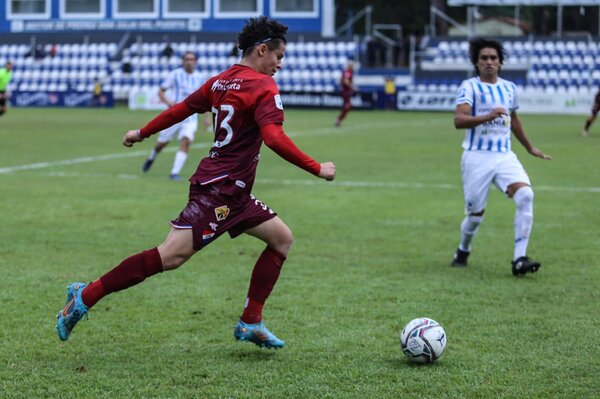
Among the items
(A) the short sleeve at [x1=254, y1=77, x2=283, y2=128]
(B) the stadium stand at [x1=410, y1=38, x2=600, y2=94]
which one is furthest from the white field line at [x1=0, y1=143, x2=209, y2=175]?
(B) the stadium stand at [x1=410, y1=38, x2=600, y2=94]

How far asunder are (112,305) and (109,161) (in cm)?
1281

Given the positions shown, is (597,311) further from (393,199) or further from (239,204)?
(393,199)

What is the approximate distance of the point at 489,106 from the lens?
955 cm

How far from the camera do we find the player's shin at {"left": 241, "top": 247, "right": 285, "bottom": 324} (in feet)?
21.3

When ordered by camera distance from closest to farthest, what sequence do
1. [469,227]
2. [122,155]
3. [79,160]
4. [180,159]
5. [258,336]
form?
[258,336] < [469,227] < [180,159] < [79,160] < [122,155]

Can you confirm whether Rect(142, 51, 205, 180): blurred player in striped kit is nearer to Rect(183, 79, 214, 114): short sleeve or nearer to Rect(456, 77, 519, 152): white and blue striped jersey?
Rect(456, 77, 519, 152): white and blue striped jersey

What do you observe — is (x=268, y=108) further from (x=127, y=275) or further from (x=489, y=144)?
(x=489, y=144)

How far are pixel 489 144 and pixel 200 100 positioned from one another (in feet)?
13.0

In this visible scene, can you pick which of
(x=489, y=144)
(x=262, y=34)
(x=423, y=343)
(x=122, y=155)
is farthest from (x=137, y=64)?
(x=423, y=343)

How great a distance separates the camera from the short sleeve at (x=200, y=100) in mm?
6473

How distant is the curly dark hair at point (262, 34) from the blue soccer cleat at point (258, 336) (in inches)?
69.1

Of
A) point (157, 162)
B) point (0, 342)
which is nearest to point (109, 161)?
point (157, 162)

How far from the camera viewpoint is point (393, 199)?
14852mm

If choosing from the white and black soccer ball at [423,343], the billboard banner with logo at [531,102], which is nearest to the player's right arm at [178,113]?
the white and black soccer ball at [423,343]
